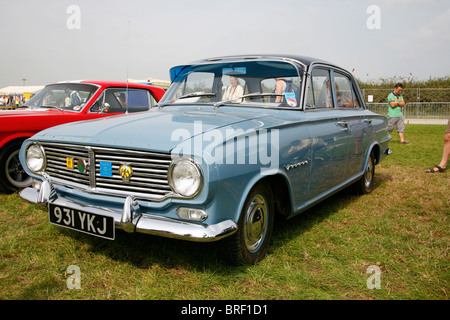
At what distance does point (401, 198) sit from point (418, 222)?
1.01 metres

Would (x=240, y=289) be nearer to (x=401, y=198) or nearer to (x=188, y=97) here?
(x=188, y=97)

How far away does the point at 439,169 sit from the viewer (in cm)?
629

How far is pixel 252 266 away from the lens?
266 cm

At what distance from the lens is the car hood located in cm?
232

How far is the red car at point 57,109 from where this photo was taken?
452 centimetres

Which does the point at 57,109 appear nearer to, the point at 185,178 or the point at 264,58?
the point at 264,58

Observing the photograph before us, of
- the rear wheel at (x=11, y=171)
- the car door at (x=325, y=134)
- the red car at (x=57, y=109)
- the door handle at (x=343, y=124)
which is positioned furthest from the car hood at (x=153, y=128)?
the rear wheel at (x=11, y=171)

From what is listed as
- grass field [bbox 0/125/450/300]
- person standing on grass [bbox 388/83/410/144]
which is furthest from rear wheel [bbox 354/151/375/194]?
person standing on grass [bbox 388/83/410/144]

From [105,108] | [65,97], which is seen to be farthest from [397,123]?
[65,97]

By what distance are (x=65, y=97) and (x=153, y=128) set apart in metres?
3.53

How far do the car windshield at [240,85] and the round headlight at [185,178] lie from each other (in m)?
1.27

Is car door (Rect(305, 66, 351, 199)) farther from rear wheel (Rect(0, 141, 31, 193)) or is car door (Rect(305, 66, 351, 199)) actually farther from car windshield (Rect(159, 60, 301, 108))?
rear wheel (Rect(0, 141, 31, 193))

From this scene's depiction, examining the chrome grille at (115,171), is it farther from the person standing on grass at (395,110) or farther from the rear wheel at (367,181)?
the person standing on grass at (395,110)
